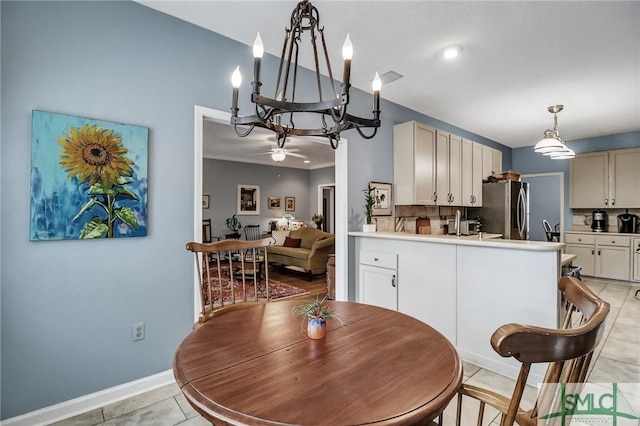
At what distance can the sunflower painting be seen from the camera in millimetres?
1814

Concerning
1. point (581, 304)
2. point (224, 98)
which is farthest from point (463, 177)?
point (581, 304)

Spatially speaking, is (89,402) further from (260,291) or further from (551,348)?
(260,291)

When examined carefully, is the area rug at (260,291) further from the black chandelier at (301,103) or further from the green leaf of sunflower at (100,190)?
the black chandelier at (301,103)

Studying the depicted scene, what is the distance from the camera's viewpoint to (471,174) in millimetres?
4824

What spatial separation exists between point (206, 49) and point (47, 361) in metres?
2.35

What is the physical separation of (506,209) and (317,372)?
15.6ft

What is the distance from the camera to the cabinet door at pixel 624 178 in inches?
205

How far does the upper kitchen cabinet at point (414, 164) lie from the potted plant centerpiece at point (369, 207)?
0.45 meters

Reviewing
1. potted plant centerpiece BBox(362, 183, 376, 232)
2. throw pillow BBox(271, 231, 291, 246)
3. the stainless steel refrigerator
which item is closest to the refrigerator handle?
the stainless steel refrigerator

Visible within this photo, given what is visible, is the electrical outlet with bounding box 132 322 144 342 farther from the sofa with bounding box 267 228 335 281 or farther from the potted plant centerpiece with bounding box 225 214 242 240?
the potted plant centerpiece with bounding box 225 214 242 240

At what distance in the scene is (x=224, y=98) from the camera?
2.55 meters

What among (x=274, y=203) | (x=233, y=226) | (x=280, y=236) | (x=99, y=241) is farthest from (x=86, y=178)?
(x=274, y=203)

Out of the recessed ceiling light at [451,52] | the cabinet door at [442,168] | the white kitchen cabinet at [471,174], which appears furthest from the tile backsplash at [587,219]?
the recessed ceiling light at [451,52]

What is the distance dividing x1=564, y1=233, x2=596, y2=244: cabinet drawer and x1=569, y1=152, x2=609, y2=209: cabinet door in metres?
0.53
